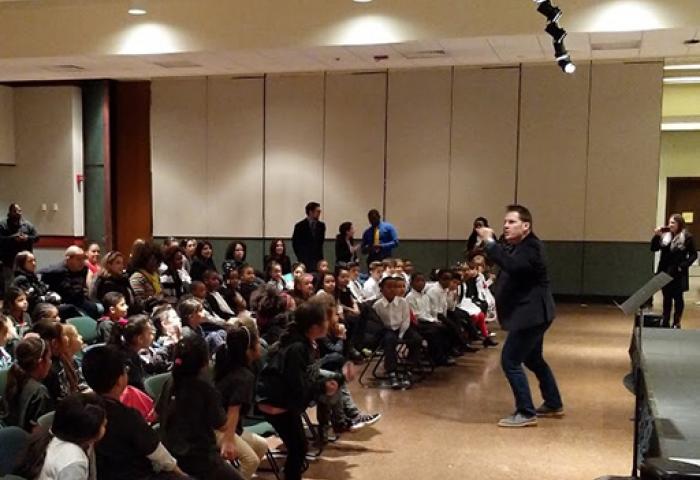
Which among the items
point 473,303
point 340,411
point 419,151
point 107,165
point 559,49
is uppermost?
point 559,49

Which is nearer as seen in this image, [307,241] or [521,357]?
[521,357]

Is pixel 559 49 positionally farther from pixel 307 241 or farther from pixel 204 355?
pixel 204 355

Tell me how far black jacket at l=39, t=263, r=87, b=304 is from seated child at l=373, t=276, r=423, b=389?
2.58m

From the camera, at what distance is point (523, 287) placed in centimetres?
514

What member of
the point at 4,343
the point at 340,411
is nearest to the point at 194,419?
the point at 4,343

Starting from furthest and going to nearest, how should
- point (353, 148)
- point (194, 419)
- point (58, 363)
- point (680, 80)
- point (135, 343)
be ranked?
point (680, 80) → point (353, 148) → point (135, 343) → point (58, 363) → point (194, 419)

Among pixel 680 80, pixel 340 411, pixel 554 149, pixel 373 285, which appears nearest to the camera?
pixel 340 411

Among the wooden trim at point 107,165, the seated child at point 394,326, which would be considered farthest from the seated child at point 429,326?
the wooden trim at point 107,165

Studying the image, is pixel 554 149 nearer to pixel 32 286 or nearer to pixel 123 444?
pixel 32 286

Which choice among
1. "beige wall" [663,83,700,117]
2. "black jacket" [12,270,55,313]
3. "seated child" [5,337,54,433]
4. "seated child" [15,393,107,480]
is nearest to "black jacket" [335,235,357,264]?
"black jacket" [12,270,55,313]

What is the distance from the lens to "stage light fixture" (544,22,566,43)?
7.28 m

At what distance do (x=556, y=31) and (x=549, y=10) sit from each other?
30 centimetres

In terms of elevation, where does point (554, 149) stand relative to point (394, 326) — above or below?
above

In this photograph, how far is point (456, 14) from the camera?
8.04m
